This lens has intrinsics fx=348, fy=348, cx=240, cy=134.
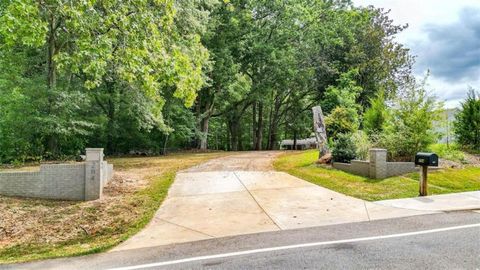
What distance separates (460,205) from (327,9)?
84.6 ft

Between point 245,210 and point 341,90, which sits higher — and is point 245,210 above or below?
below

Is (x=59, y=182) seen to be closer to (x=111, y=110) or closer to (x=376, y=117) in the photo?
(x=376, y=117)

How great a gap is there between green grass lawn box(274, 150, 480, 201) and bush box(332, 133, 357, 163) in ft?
2.76

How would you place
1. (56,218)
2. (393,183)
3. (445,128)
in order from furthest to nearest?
(445,128), (393,183), (56,218)

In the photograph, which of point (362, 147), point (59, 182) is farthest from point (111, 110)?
point (362, 147)

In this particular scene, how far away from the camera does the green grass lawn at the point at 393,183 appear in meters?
8.00

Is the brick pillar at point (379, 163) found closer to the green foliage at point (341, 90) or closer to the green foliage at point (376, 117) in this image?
the green foliage at point (376, 117)

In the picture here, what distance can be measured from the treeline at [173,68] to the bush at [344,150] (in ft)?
7.60

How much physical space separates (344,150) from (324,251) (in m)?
7.37

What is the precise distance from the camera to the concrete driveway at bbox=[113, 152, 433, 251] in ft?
18.8

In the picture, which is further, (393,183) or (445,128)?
(445,128)

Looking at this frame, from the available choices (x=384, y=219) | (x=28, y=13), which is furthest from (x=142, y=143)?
(x=384, y=219)

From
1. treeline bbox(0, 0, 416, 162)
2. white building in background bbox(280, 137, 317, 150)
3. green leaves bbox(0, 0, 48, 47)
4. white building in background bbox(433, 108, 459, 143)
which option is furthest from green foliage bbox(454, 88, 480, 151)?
white building in background bbox(280, 137, 317, 150)

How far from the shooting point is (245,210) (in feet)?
22.7
